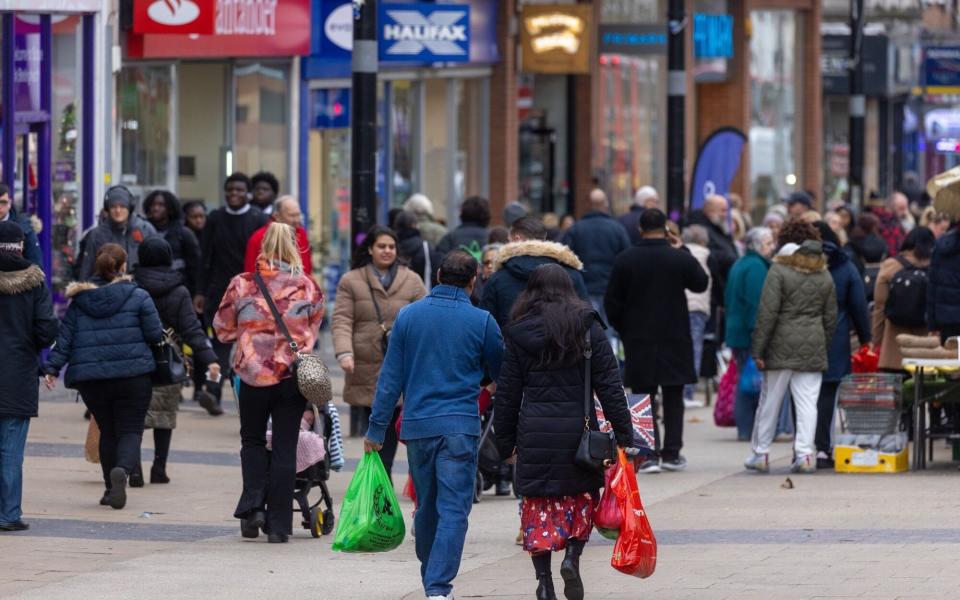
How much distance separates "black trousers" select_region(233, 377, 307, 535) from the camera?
452 inches

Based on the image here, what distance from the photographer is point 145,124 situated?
21.8 metres

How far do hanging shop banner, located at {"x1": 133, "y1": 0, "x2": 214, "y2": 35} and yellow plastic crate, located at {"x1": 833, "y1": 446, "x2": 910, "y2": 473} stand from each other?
817cm

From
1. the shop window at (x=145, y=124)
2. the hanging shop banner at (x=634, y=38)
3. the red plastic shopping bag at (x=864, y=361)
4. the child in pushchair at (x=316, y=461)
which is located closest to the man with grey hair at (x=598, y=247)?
the red plastic shopping bag at (x=864, y=361)

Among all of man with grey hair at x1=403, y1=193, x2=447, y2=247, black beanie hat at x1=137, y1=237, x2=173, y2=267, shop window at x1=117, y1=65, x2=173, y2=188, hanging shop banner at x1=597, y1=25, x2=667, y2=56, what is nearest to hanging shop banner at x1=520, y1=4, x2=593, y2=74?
hanging shop banner at x1=597, y1=25, x2=667, y2=56

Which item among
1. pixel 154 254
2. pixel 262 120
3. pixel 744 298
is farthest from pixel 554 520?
pixel 262 120

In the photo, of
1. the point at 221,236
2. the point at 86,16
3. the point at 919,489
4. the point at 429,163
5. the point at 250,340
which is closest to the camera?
the point at 250,340

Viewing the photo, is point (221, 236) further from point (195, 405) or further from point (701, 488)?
point (701, 488)

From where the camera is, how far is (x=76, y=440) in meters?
15.9

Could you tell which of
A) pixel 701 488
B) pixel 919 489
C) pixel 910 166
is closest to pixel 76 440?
pixel 701 488

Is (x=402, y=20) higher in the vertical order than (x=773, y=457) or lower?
higher

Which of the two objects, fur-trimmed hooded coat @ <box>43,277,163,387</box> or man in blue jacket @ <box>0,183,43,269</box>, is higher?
man in blue jacket @ <box>0,183,43,269</box>

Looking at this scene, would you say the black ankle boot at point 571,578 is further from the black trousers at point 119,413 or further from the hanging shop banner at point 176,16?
the hanging shop banner at point 176,16

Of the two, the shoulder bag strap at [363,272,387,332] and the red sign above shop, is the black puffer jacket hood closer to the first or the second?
the shoulder bag strap at [363,272,387,332]

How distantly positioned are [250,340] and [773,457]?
5944 millimetres
